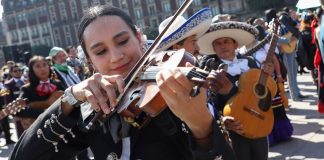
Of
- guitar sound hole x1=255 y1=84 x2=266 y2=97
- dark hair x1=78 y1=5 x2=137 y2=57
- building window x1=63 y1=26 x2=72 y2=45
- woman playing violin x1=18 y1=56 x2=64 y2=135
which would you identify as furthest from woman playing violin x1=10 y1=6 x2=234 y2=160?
building window x1=63 y1=26 x2=72 y2=45

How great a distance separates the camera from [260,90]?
372 cm

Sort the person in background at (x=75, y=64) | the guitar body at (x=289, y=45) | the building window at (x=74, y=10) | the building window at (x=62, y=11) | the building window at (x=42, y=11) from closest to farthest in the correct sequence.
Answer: the guitar body at (x=289, y=45) < the person in background at (x=75, y=64) < the building window at (x=74, y=10) < the building window at (x=62, y=11) < the building window at (x=42, y=11)

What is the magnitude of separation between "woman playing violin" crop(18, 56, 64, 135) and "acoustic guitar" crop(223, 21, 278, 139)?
2.05 metres

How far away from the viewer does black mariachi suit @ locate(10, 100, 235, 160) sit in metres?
1.36

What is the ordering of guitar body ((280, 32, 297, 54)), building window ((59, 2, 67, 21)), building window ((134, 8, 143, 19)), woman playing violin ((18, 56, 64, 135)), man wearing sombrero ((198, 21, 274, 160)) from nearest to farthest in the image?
1. man wearing sombrero ((198, 21, 274, 160))
2. woman playing violin ((18, 56, 64, 135))
3. guitar body ((280, 32, 297, 54))
4. building window ((134, 8, 143, 19))
5. building window ((59, 2, 67, 21))

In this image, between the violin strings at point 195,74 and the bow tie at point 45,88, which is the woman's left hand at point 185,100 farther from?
the bow tie at point 45,88

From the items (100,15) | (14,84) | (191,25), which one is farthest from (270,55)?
(14,84)

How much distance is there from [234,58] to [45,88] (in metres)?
2.14

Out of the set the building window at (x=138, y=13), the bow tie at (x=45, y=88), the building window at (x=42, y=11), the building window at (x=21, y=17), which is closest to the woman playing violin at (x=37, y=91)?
the bow tie at (x=45, y=88)

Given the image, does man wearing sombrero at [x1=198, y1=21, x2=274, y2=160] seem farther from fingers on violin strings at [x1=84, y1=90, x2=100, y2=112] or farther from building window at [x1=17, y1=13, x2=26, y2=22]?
building window at [x1=17, y1=13, x2=26, y2=22]

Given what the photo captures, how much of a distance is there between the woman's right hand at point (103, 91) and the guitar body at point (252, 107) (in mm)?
2108

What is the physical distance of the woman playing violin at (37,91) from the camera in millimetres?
4566

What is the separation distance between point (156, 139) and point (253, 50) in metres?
2.84

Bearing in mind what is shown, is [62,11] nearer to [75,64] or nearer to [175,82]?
[75,64]
